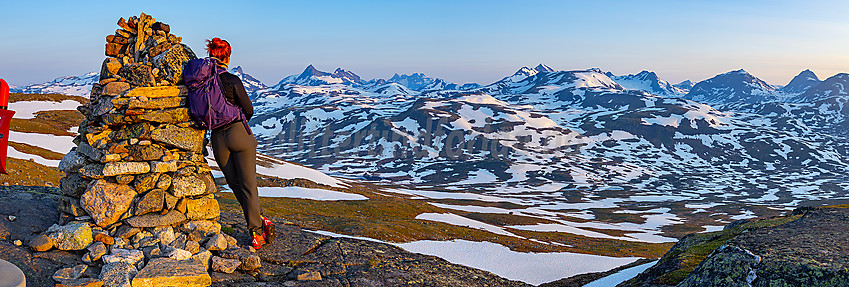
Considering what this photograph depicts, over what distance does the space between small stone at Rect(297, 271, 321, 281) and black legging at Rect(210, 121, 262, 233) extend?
2078 mm

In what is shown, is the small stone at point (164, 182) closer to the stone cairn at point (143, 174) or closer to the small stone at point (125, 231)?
the stone cairn at point (143, 174)

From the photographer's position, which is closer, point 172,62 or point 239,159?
point 239,159

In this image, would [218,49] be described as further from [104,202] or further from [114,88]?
[104,202]

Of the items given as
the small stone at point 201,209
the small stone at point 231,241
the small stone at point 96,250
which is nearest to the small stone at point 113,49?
the small stone at point 201,209

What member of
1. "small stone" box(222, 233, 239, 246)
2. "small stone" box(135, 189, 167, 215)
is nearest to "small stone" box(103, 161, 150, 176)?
"small stone" box(135, 189, 167, 215)

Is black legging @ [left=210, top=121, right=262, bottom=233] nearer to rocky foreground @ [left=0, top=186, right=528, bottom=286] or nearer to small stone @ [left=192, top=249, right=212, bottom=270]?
small stone @ [left=192, top=249, right=212, bottom=270]

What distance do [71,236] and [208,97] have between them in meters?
4.22

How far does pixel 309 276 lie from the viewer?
11484mm

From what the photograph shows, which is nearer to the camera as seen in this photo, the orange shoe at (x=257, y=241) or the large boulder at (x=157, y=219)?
the large boulder at (x=157, y=219)

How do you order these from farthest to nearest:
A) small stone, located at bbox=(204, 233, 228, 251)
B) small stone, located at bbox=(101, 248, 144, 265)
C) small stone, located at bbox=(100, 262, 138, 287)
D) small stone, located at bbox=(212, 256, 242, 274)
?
small stone, located at bbox=(204, 233, 228, 251) < small stone, located at bbox=(212, 256, 242, 274) < small stone, located at bbox=(101, 248, 144, 265) < small stone, located at bbox=(100, 262, 138, 287)

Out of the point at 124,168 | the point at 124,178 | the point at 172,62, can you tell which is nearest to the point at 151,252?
the point at 124,178

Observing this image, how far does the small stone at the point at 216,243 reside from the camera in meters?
11.4

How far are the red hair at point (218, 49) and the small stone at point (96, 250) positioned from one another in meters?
5.02

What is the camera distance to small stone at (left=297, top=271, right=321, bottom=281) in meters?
11.4
